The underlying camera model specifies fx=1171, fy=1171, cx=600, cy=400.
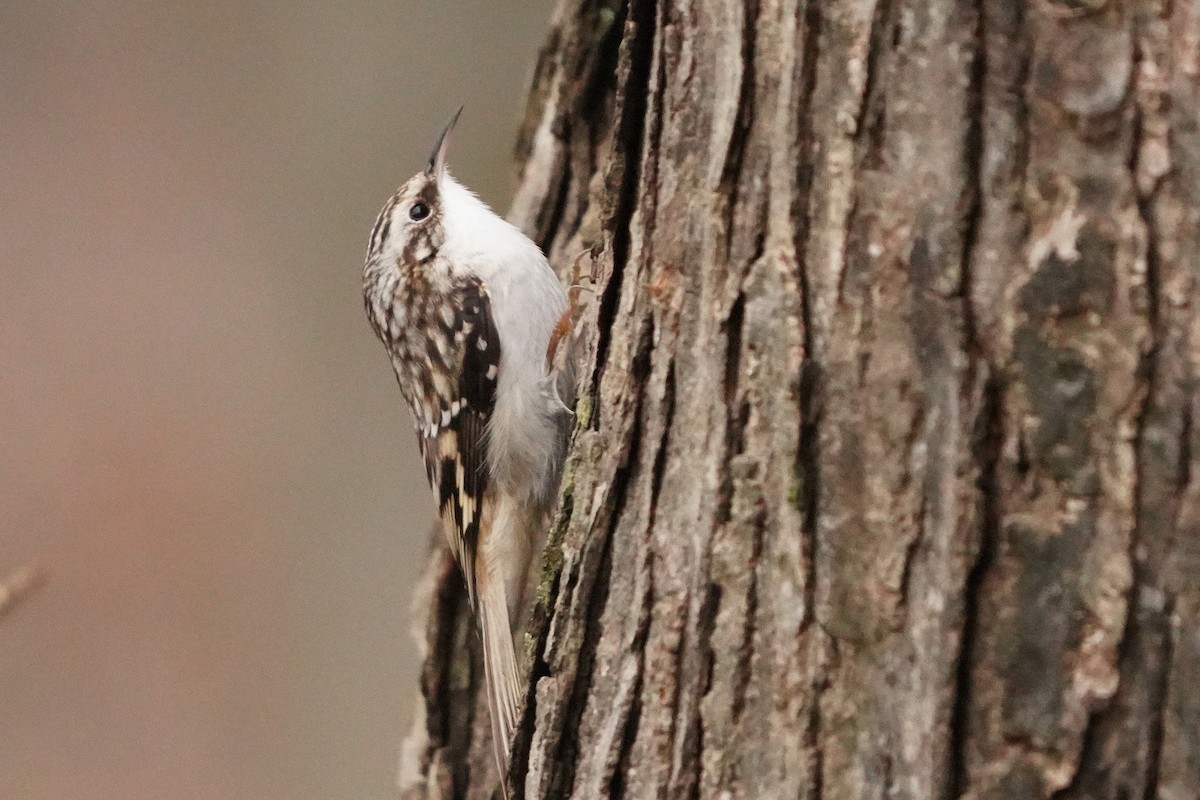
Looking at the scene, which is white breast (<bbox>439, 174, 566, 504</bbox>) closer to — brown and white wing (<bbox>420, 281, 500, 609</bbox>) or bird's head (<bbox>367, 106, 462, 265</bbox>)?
brown and white wing (<bbox>420, 281, 500, 609</bbox>)

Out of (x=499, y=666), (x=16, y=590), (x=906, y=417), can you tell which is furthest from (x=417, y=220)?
(x=906, y=417)

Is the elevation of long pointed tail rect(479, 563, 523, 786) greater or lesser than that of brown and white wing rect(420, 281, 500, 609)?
lesser

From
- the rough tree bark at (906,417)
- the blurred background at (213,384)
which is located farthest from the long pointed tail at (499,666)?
the blurred background at (213,384)

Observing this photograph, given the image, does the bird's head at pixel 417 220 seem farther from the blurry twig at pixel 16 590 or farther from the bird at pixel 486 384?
the blurry twig at pixel 16 590

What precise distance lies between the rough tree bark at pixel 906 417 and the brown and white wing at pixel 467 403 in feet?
3.53

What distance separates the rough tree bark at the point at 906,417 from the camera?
979mm

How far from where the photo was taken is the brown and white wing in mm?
2434

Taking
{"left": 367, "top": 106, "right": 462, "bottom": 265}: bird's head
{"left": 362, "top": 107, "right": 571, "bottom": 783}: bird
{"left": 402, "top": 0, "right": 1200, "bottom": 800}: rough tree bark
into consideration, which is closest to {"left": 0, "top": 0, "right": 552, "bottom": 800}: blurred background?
{"left": 367, "top": 106, "right": 462, "bottom": 265}: bird's head

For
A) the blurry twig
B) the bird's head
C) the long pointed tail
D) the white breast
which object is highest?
the bird's head

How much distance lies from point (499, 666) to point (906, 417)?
1309mm

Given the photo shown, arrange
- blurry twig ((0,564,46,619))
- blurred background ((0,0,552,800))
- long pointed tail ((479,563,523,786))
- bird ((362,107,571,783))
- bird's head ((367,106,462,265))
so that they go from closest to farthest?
1. blurry twig ((0,564,46,619))
2. long pointed tail ((479,563,523,786))
3. bird ((362,107,571,783))
4. bird's head ((367,106,462,265))
5. blurred background ((0,0,552,800))

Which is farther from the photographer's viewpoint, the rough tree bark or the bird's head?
the bird's head

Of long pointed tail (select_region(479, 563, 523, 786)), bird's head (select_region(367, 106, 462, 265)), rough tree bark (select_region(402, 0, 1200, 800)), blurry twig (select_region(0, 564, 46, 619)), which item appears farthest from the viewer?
bird's head (select_region(367, 106, 462, 265))

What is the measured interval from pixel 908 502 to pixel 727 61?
506 millimetres
